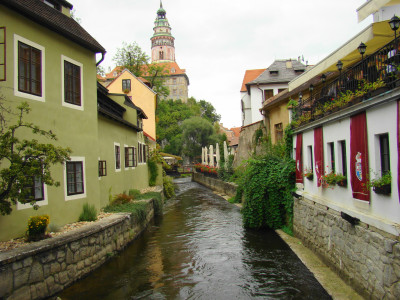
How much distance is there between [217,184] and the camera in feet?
100

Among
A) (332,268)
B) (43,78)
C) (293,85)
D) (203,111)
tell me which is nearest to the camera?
(332,268)

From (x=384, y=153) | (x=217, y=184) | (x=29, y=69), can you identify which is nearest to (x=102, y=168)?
(x=29, y=69)

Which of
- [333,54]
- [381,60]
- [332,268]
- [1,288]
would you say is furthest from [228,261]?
[333,54]

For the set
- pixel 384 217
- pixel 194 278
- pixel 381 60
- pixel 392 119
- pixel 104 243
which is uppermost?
pixel 381 60

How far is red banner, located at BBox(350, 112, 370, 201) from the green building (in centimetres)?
740

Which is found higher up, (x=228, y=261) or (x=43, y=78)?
(x=43, y=78)

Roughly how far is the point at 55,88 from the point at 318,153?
24.5ft

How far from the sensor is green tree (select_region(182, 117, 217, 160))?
6044cm

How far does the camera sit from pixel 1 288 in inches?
234

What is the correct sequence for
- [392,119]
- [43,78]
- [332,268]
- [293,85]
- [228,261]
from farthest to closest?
[293,85] → [228,261] → [43,78] → [332,268] → [392,119]

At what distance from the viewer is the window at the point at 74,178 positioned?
33.4 ft

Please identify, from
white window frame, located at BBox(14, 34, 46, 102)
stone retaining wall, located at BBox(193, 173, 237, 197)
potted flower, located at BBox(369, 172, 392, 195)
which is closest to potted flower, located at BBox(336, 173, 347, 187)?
potted flower, located at BBox(369, 172, 392, 195)

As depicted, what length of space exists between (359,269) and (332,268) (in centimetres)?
168

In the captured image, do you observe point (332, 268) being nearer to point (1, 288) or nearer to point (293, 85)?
point (1, 288)
